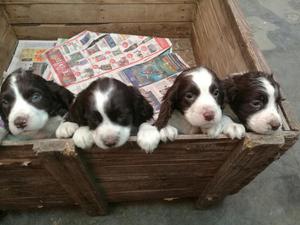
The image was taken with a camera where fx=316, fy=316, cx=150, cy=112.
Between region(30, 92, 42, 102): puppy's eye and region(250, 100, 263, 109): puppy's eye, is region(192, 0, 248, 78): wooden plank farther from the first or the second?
region(30, 92, 42, 102): puppy's eye

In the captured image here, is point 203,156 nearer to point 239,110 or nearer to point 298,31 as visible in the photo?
point 239,110

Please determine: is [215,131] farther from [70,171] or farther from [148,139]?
[70,171]

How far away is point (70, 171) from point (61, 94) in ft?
1.31

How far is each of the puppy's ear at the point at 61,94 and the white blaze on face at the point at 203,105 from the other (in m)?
0.60

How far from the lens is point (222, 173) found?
1620 mm

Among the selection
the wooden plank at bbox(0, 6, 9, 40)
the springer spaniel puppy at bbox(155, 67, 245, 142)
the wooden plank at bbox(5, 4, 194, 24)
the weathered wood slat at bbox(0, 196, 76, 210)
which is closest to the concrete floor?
the weathered wood slat at bbox(0, 196, 76, 210)

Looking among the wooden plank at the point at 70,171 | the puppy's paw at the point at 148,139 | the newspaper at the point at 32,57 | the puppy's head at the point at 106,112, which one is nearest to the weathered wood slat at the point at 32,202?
the wooden plank at the point at 70,171

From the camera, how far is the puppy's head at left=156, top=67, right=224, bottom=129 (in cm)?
136

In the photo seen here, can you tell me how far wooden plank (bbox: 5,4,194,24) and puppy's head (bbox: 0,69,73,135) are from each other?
1.21 meters

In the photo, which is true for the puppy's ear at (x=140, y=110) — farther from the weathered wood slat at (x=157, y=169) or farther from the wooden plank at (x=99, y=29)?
the wooden plank at (x=99, y=29)

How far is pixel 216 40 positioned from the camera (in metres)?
2.32

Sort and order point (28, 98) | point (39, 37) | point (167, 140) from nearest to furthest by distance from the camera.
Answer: point (167, 140), point (28, 98), point (39, 37)

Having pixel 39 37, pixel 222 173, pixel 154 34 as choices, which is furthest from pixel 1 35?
pixel 222 173

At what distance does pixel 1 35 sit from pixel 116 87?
1.58 m
